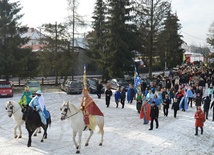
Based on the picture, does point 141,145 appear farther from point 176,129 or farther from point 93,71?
point 93,71

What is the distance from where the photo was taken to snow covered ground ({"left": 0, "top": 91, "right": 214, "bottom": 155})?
12.1m

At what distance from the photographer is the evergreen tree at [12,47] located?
32.7 meters

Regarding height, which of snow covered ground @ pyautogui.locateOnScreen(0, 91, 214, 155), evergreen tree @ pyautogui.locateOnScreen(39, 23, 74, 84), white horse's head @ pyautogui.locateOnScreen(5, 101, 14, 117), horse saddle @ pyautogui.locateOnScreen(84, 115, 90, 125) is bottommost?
snow covered ground @ pyautogui.locateOnScreen(0, 91, 214, 155)

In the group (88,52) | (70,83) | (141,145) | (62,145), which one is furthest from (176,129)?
(88,52)

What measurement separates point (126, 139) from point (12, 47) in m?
24.4

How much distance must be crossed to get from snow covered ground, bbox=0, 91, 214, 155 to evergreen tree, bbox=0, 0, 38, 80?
14.4m

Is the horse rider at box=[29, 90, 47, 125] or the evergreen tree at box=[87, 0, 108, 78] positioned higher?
the evergreen tree at box=[87, 0, 108, 78]

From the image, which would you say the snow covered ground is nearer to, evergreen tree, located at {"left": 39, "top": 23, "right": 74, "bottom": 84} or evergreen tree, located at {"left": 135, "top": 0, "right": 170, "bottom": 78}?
evergreen tree, located at {"left": 39, "top": 23, "right": 74, "bottom": 84}

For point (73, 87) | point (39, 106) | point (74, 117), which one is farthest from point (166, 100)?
point (73, 87)

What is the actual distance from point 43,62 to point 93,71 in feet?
69.1

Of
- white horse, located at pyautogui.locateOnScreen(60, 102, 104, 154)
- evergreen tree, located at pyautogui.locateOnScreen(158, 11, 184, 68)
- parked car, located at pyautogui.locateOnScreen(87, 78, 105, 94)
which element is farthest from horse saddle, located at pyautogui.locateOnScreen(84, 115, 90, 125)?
evergreen tree, located at pyautogui.locateOnScreen(158, 11, 184, 68)

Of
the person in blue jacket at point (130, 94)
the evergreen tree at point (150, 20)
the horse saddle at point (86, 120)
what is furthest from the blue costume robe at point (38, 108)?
the evergreen tree at point (150, 20)

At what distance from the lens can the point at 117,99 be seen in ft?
75.2

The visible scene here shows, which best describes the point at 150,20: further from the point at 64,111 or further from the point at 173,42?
the point at 64,111
